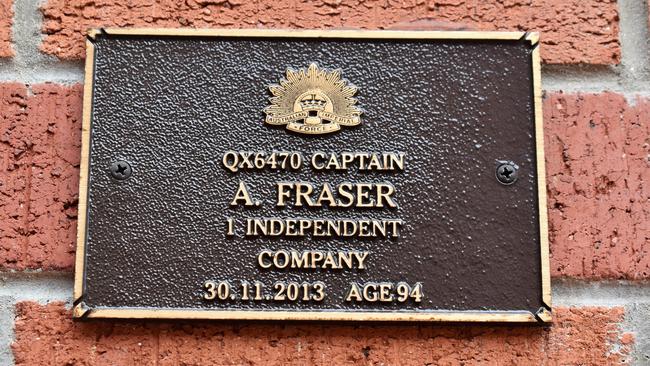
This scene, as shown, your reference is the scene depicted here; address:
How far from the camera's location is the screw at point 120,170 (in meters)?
1.37

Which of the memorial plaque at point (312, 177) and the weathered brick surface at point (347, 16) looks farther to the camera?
the weathered brick surface at point (347, 16)

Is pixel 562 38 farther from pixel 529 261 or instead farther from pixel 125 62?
pixel 125 62

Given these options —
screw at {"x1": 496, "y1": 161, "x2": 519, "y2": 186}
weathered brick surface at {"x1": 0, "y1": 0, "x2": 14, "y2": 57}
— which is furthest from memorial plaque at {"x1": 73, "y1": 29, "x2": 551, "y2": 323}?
weathered brick surface at {"x1": 0, "y1": 0, "x2": 14, "y2": 57}

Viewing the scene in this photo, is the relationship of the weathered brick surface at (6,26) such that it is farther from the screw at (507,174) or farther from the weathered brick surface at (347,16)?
the screw at (507,174)

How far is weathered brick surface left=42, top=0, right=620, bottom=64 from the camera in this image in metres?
Result: 1.45

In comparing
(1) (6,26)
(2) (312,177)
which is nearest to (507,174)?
(2) (312,177)

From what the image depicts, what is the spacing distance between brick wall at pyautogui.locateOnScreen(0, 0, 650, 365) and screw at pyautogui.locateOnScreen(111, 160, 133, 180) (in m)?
0.09

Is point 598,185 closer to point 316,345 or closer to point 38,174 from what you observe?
point 316,345

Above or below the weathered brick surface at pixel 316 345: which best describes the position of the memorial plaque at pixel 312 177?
above

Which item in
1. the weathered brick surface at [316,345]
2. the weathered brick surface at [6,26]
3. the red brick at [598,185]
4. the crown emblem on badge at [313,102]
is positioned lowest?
the weathered brick surface at [316,345]

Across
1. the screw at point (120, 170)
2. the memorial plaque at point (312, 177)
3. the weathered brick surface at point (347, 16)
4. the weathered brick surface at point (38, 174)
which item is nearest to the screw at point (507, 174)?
the memorial plaque at point (312, 177)

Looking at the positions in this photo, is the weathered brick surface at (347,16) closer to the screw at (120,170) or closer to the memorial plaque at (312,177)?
the memorial plaque at (312,177)

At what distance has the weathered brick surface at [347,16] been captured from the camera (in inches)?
57.1

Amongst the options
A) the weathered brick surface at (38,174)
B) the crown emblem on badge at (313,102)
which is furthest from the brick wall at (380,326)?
the crown emblem on badge at (313,102)
